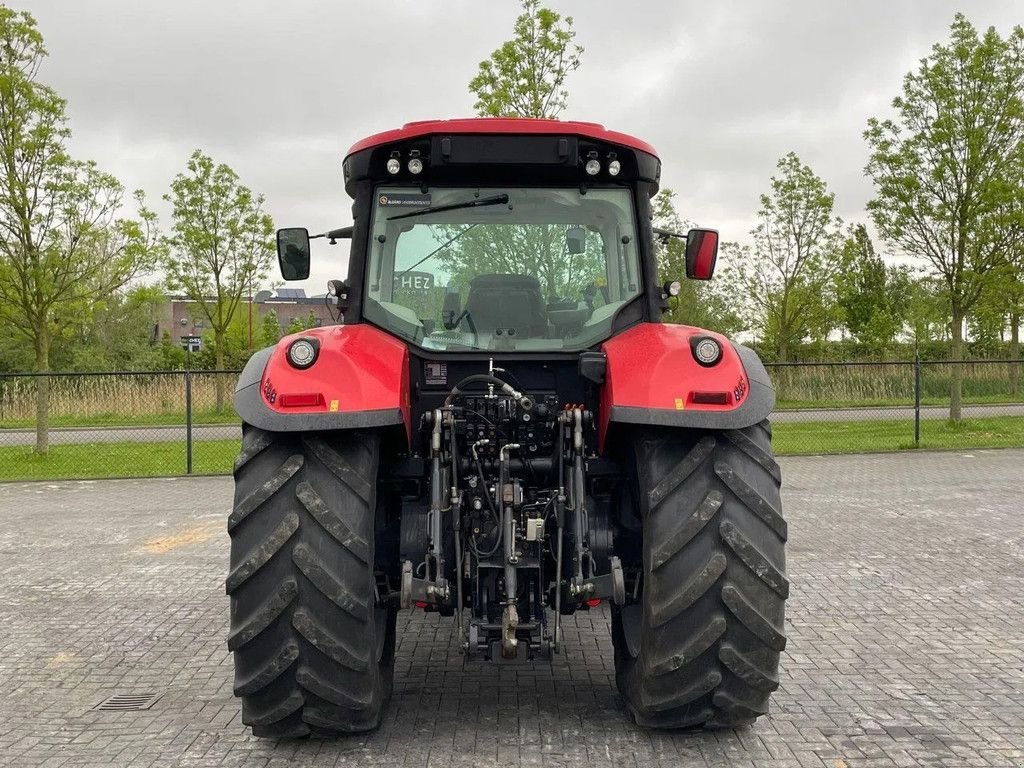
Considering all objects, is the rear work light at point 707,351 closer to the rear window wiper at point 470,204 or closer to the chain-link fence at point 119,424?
the rear window wiper at point 470,204

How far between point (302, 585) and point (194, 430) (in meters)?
14.5

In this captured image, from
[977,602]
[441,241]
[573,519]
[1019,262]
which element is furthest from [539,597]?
[1019,262]

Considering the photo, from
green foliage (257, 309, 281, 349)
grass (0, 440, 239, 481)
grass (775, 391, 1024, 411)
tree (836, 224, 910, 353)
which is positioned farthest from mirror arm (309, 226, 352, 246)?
green foliage (257, 309, 281, 349)

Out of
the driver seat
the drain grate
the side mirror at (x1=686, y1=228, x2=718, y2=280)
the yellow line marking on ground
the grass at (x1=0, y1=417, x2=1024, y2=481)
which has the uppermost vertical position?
the side mirror at (x1=686, y1=228, x2=718, y2=280)

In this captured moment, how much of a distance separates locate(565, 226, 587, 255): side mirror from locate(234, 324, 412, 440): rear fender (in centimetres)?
106

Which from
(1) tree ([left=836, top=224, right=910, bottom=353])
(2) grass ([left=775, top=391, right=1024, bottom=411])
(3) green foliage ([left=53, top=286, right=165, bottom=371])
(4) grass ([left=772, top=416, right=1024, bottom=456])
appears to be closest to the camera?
(4) grass ([left=772, top=416, right=1024, bottom=456])

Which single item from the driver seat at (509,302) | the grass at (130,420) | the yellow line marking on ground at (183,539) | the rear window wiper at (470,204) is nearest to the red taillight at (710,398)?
the driver seat at (509,302)

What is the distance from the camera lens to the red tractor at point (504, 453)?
3.80 m

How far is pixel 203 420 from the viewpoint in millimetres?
16984

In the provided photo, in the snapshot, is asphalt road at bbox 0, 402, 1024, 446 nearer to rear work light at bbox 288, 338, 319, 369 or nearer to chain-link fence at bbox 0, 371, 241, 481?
chain-link fence at bbox 0, 371, 241, 481

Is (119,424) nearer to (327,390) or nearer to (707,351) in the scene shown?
(327,390)

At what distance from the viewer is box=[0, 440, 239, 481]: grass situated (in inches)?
590

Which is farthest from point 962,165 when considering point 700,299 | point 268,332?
point 268,332

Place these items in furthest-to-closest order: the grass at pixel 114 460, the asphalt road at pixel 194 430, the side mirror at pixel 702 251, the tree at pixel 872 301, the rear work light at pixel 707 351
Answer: the tree at pixel 872 301, the asphalt road at pixel 194 430, the grass at pixel 114 460, the side mirror at pixel 702 251, the rear work light at pixel 707 351
